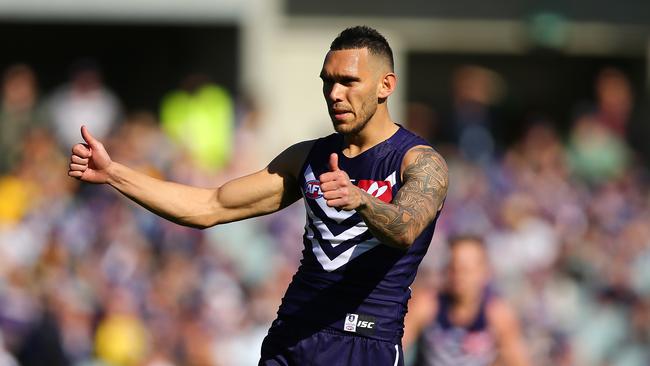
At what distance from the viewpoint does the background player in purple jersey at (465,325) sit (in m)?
9.18

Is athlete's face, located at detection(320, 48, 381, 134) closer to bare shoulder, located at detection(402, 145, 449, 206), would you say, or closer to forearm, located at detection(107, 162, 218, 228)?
bare shoulder, located at detection(402, 145, 449, 206)

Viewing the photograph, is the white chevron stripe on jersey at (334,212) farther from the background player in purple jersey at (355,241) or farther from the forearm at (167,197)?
the forearm at (167,197)

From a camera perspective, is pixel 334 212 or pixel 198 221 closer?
pixel 334 212

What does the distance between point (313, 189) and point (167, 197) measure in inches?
32.8

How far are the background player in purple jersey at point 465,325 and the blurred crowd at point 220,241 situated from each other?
8.95 ft

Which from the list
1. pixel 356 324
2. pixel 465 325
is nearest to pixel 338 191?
pixel 356 324

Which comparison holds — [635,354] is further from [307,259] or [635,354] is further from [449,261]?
[307,259]

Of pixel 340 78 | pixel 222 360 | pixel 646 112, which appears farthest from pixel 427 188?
pixel 646 112

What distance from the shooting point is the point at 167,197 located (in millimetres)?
6848

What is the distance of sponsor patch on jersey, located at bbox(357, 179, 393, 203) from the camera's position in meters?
6.22

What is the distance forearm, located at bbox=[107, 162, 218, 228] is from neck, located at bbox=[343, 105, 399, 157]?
88 cm

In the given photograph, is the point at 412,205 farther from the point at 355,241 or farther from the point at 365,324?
the point at 365,324

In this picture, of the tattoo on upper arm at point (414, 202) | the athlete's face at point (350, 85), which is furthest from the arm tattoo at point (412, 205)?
the athlete's face at point (350, 85)

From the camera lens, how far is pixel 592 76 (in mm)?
21672
